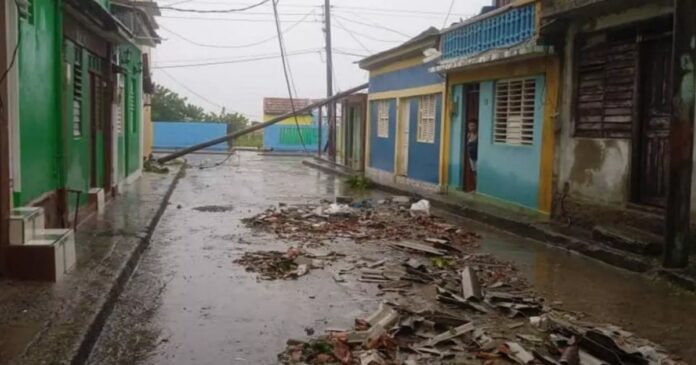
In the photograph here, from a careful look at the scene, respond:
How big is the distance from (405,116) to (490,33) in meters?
7.25

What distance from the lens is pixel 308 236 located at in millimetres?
12047

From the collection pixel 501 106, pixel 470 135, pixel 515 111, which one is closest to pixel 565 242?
pixel 515 111

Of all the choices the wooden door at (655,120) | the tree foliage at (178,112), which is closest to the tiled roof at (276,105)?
the tree foliage at (178,112)

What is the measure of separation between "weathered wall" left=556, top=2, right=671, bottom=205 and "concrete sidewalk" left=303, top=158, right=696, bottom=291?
725 mm

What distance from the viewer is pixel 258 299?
25.2 ft

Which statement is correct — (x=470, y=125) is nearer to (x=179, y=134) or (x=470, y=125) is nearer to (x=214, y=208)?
(x=214, y=208)

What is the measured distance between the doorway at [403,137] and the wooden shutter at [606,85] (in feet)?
33.5

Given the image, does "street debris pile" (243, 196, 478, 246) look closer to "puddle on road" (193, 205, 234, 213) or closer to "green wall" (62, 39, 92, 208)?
"puddle on road" (193, 205, 234, 213)

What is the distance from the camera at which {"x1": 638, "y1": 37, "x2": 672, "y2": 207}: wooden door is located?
10430 millimetres

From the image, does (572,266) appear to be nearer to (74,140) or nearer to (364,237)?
(364,237)

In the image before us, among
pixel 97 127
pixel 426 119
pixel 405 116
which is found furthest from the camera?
pixel 405 116

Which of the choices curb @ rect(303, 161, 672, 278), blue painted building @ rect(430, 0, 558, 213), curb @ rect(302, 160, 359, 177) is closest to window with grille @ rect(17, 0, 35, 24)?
curb @ rect(303, 161, 672, 278)

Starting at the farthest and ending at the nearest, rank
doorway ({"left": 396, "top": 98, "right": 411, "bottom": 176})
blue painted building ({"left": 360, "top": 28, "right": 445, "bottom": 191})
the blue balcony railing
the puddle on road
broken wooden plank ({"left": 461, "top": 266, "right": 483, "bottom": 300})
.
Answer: doorway ({"left": 396, "top": 98, "right": 411, "bottom": 176}) → blue painted building ({"left": 360, "top": 28, "right": 445, "bottom": 191}) → the puddle on road → the blue balcony railing → broken wooden plank ({"left": 461, "top": 266, "right": 483, "bottom": 300})

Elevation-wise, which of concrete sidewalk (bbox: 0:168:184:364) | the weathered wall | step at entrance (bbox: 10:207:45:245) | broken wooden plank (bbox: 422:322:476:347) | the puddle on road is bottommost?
the puddle on road
